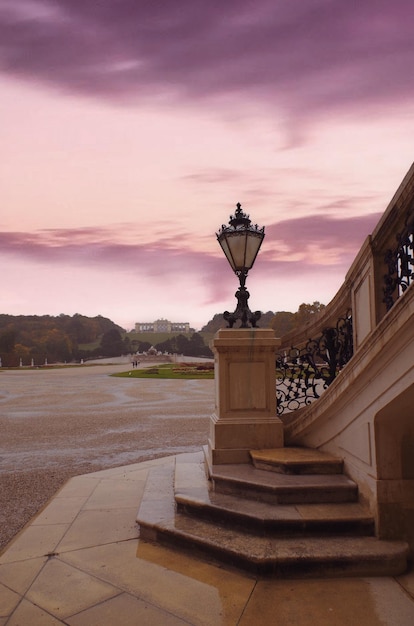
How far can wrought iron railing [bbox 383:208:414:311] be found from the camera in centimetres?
393

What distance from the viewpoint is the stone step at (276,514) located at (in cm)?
422

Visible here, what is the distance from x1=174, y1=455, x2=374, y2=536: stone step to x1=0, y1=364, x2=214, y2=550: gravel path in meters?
2.13

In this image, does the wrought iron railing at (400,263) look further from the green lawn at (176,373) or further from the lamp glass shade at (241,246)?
the green lawn at (176,373)

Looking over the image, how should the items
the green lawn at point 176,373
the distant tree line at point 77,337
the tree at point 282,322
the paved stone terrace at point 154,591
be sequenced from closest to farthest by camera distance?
the paved stone terrace at point 154,591, the green lawn at point 176,373, the tree at point 282,322, the distant tree line at point 77,337

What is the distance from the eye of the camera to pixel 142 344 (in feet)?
509

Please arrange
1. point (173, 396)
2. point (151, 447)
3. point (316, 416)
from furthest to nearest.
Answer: point (173, 396) < point (151, 447) < point (316, 416)

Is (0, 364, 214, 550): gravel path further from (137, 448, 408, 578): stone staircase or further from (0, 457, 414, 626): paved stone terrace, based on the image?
(137, 448, 408, 578): stone staircase

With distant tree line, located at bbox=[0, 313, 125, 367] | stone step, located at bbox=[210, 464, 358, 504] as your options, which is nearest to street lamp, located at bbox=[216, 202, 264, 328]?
stone step, located at bbox=[210, 464, 358, 504]

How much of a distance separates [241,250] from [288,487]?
3077 mm

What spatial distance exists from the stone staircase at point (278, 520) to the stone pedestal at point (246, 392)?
→ 0.26 m

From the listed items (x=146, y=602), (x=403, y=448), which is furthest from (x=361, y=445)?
(x=146, y=602)

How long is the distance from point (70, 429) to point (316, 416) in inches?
332

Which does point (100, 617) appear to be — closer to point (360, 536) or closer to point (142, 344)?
point (360, 536)

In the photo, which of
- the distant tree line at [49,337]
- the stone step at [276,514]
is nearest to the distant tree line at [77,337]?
the distant tree line at [49,337]
